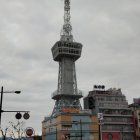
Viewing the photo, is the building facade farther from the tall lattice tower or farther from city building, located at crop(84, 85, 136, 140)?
the tall lattice tower

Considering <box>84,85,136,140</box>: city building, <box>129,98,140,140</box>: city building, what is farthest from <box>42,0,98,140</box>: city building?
<box>129,98,140,140</box>: city building

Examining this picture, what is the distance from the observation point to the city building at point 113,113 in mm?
144000

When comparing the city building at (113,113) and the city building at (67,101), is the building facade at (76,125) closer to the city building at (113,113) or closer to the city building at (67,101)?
the city building at (67,101)

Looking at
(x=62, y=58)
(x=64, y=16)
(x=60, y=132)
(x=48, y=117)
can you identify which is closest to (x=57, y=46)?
(x=62, y=58)

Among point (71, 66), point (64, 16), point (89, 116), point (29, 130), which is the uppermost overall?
point (64, 16)

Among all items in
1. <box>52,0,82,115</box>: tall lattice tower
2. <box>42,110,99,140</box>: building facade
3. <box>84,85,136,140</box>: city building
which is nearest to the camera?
<box>42,110,99,140</box>: building facade

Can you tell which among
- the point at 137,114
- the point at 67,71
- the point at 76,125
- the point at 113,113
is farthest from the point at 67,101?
the point at 137,114

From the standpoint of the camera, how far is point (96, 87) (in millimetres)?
156500

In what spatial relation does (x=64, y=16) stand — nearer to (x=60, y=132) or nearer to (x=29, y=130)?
(x=60, y=132)

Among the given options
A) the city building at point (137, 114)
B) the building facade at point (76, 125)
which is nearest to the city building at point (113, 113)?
the city building at point (137, 114)

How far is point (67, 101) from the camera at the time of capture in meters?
164

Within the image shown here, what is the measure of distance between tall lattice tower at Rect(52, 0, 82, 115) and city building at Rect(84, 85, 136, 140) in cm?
1269

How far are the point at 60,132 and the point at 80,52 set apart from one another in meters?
51.3

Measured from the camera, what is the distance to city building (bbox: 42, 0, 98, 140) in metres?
141
